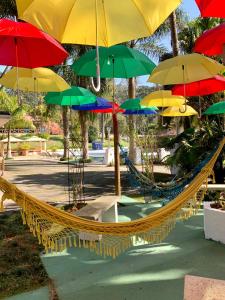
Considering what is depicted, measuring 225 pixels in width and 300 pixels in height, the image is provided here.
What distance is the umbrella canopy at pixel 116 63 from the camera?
5.46 meters

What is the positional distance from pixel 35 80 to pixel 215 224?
361cm

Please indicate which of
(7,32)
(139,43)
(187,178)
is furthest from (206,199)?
(139,43)

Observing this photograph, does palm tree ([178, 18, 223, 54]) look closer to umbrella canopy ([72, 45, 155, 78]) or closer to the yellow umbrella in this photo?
umbrella canopy ([72, 45, 155, 78])

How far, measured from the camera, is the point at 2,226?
228 inches

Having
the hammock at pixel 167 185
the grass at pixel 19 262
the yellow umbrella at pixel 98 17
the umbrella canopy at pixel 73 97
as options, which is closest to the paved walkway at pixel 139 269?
the grass at pixel 19 262

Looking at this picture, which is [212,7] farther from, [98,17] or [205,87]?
[205,87]

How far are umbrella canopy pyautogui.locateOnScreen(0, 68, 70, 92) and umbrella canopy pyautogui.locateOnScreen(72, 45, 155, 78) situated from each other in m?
0.42

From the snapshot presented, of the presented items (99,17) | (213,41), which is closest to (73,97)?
(213,41)

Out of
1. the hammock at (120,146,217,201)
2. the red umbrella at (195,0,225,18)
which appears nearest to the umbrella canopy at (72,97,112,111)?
the hammock at (120,146,217,201)

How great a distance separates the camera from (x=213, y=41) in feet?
13.2

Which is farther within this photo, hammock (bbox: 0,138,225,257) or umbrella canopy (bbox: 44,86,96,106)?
umbrella canopy (bbox: 44,86,96,106)

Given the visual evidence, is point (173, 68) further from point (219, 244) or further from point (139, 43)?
point (139, 43)

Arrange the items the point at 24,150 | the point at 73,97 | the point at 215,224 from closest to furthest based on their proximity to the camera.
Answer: the point at 215,224 → the point at 73,97 → the point at 24,150

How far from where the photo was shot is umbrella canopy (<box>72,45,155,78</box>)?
5457mm
